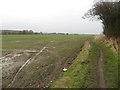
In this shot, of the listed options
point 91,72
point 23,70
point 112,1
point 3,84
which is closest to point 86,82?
point 91,72

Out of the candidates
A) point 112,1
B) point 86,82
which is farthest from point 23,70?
point 112,1

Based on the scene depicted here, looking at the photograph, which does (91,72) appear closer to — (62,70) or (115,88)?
(62,70)

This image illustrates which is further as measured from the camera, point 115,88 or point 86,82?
point 86,82

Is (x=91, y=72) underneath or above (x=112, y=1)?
underneath

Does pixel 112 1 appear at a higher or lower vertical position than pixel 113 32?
higher

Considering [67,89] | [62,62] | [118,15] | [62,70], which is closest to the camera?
[67,89]

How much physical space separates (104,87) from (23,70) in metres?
7.66

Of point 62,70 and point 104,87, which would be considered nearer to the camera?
point 104,87

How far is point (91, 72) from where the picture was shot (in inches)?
764

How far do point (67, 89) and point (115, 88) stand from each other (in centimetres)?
223

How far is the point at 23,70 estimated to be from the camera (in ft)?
70.0

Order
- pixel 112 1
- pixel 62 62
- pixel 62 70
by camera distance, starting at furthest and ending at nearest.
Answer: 1. pixel 112 1
2. pixel 62 62
3. pixel 62 70

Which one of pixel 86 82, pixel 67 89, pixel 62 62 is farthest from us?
pixel 62 62

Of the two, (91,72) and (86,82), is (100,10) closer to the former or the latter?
(91,72)
